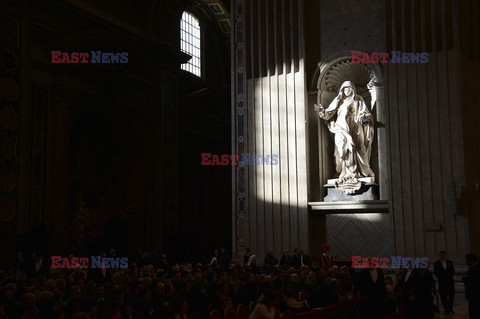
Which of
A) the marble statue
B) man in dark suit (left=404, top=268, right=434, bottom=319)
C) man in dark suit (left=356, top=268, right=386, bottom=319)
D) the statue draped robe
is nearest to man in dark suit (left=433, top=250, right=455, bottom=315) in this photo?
man in dark suit (left=404, top=268, right=434, bottom=319)

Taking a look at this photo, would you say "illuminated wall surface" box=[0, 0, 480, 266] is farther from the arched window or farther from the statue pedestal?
the arched window

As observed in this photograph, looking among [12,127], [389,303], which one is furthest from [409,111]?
[12,127]

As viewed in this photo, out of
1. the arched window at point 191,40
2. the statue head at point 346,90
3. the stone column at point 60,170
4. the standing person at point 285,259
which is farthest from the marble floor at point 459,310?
the arched window at point 191,40

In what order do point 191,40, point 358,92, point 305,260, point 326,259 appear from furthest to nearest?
point 191,40, point 358,92, point 326,259, point 305,260

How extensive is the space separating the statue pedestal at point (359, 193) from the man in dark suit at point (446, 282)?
107 inches

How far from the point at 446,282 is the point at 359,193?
11.3 ft

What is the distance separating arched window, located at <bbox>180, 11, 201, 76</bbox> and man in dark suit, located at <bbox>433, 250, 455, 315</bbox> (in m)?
17.0

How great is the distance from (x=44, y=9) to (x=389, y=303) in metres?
A: 13.6

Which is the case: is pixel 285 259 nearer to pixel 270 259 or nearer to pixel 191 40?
pixel 270 259

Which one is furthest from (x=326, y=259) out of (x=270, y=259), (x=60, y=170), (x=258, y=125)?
(x=60, y=170)

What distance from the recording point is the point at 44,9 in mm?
17906

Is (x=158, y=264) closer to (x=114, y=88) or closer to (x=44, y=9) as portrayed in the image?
(x=114, y=88)

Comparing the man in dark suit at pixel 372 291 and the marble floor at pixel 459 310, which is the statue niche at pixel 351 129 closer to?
the marble floor at pixel 459 310

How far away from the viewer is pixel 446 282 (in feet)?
35.3
